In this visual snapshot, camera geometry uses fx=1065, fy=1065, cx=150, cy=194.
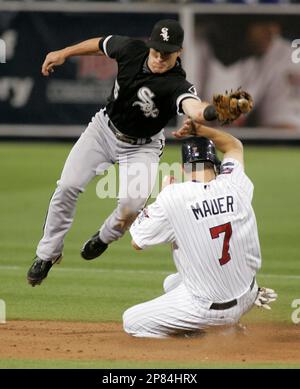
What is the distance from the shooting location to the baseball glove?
7.81 metres

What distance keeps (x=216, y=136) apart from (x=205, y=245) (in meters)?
0.89

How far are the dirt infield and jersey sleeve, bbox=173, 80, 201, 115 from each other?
1.89m

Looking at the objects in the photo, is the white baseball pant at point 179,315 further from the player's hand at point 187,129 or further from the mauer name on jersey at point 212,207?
the player's hand at point 187,129

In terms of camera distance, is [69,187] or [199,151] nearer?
[199,151]

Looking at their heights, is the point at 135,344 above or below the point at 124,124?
below

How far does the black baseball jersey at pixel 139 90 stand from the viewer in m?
9.12

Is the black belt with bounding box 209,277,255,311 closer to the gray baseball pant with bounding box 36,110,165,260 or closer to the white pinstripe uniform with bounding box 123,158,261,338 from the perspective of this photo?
the white pinstripe uniform with bounding box 123,158,261,338

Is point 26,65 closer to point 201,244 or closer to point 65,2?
point 65,2

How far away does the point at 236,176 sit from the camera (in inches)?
313

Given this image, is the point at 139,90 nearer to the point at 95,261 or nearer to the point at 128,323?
the point at 128,323

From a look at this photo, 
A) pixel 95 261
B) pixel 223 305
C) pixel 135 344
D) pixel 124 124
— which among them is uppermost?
pixel 124 124

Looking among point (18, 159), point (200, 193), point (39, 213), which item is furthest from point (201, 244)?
point (18, 159)

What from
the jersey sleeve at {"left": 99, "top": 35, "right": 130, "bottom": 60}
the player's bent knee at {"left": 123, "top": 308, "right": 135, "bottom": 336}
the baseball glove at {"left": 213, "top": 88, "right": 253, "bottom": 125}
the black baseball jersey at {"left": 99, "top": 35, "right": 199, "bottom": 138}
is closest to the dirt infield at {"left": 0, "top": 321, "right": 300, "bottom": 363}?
the player's bent knee at {"left": 123, "top": 308, "right": 135, "bottom": 336}

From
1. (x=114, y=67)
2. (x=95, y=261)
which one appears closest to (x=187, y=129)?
(x=95, y=261)
